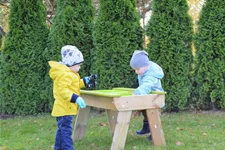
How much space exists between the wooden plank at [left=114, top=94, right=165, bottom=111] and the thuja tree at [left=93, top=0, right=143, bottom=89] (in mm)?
2722

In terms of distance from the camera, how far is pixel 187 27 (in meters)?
7.16

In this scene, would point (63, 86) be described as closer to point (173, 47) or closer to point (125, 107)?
point (125, 107)

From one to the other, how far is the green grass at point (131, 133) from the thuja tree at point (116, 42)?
34.4 inches

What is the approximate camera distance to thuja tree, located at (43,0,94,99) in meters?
7.37

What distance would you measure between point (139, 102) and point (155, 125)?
41 cm

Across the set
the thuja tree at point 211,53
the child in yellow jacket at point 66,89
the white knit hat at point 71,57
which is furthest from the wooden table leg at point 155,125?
the thuja tree at point 211,53

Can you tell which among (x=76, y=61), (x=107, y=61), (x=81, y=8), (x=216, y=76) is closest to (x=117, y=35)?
(x=107, y=61)

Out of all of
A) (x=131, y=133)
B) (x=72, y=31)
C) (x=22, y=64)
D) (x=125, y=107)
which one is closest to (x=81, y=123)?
(x=131, y=133)

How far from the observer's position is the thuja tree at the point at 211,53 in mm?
6969

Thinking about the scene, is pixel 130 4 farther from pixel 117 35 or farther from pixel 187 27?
pixel 187 27

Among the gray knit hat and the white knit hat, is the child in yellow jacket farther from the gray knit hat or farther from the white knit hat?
the gray knit hat

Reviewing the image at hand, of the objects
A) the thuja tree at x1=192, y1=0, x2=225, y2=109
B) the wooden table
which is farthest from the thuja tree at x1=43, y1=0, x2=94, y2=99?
the wooden table

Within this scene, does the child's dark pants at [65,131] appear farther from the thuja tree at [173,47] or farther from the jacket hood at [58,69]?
the thuja tree at [173,47]

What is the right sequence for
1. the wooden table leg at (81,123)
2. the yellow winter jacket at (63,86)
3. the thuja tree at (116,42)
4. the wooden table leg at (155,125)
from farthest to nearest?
the thuja tree at (116,42) < the wooden table leg at (81,123) < the wooden table leg at (155,125) < the yellow winter jacket at (63,86)
